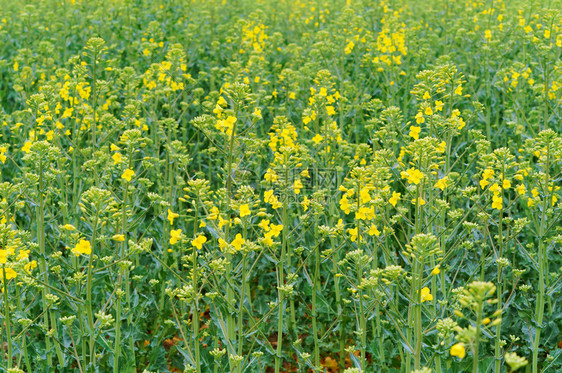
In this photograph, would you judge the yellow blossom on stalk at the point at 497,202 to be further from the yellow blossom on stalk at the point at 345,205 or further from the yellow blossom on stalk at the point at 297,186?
the yellow blossom on stalk at the point at 297,186

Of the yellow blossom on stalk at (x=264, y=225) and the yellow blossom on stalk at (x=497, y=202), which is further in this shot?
the yellow blossom on stalk at (x=497, y=202)

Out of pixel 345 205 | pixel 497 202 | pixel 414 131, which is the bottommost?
pixel 345 205

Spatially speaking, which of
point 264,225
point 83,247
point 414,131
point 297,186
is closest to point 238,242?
point 264,225

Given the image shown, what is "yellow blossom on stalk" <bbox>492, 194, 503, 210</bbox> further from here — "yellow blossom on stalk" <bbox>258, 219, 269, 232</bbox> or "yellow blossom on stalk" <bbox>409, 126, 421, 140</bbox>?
"yellow blossom on stalk" <bbox>258, 219, 269, 232</bbox>

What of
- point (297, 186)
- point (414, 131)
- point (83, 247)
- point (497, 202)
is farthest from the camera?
point (414, 131)

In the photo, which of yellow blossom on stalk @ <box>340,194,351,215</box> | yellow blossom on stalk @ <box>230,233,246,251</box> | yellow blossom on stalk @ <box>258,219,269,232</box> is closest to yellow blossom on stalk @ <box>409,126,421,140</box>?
yellow blossom on stalk @ <box>340,194,351,215</box>

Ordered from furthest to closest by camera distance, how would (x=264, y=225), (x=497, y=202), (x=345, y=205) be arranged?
(x=345, y=205) → (x=497, y=202) → (x=264, y=225)

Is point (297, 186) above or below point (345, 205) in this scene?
above

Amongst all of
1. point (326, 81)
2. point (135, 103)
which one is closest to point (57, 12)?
point (135, 103)

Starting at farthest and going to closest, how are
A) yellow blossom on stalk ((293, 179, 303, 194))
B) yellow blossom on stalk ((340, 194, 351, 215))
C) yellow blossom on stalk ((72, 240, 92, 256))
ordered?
yellow blossom on stalk ((340, 194, 351, 215)) → yellow blossom on stalk ((293, 179, 303, 194)) → yellow blossom on stalk ((72, 240, 92, 256))

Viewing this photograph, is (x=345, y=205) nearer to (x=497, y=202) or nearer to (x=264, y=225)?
(x=264, y=225)

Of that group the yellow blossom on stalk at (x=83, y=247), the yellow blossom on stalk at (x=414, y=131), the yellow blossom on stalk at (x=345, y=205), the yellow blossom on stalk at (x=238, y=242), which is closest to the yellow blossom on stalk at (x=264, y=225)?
the yellow blossom on stalk at (x=238, y=242)

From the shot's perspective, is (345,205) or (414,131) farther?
(414,131)

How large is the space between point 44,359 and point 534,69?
5947mm
